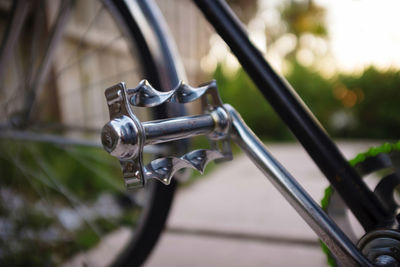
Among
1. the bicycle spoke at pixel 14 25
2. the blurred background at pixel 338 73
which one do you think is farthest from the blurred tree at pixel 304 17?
the bicycle spoke at pixel 14 25

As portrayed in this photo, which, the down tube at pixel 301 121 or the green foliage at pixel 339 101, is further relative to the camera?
the green foliage at pixel 339 101

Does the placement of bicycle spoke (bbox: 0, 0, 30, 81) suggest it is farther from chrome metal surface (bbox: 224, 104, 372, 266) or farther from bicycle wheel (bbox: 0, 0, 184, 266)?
chrome metal surface (bbox: 224, 104, 372, 266)

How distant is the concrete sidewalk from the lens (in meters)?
1.01

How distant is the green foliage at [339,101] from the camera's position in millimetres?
3961

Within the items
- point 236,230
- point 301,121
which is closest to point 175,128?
point 301,121

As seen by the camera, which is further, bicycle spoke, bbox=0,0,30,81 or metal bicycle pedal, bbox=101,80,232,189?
bicycle spoke, bbox=0,0,30,81

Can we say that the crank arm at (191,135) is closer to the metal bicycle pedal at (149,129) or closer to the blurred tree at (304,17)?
the metal bicycle pedal at (149,129)

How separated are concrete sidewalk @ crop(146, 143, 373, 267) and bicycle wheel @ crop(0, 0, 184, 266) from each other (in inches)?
7.4

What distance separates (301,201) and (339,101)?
4411 mm

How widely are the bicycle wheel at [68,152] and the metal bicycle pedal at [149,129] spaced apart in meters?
0.28

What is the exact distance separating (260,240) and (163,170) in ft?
2.74

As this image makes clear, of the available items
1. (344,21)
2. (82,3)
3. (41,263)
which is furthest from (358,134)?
(41,263)

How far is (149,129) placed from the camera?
398mm

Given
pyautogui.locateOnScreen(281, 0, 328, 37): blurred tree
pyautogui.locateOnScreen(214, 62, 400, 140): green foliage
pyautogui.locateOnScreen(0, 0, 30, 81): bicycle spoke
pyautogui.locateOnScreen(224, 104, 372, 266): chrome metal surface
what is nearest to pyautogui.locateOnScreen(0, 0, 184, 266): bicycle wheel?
pyautogui.locateOnScreen(0, 0, 30, 81): bicycle spoke
